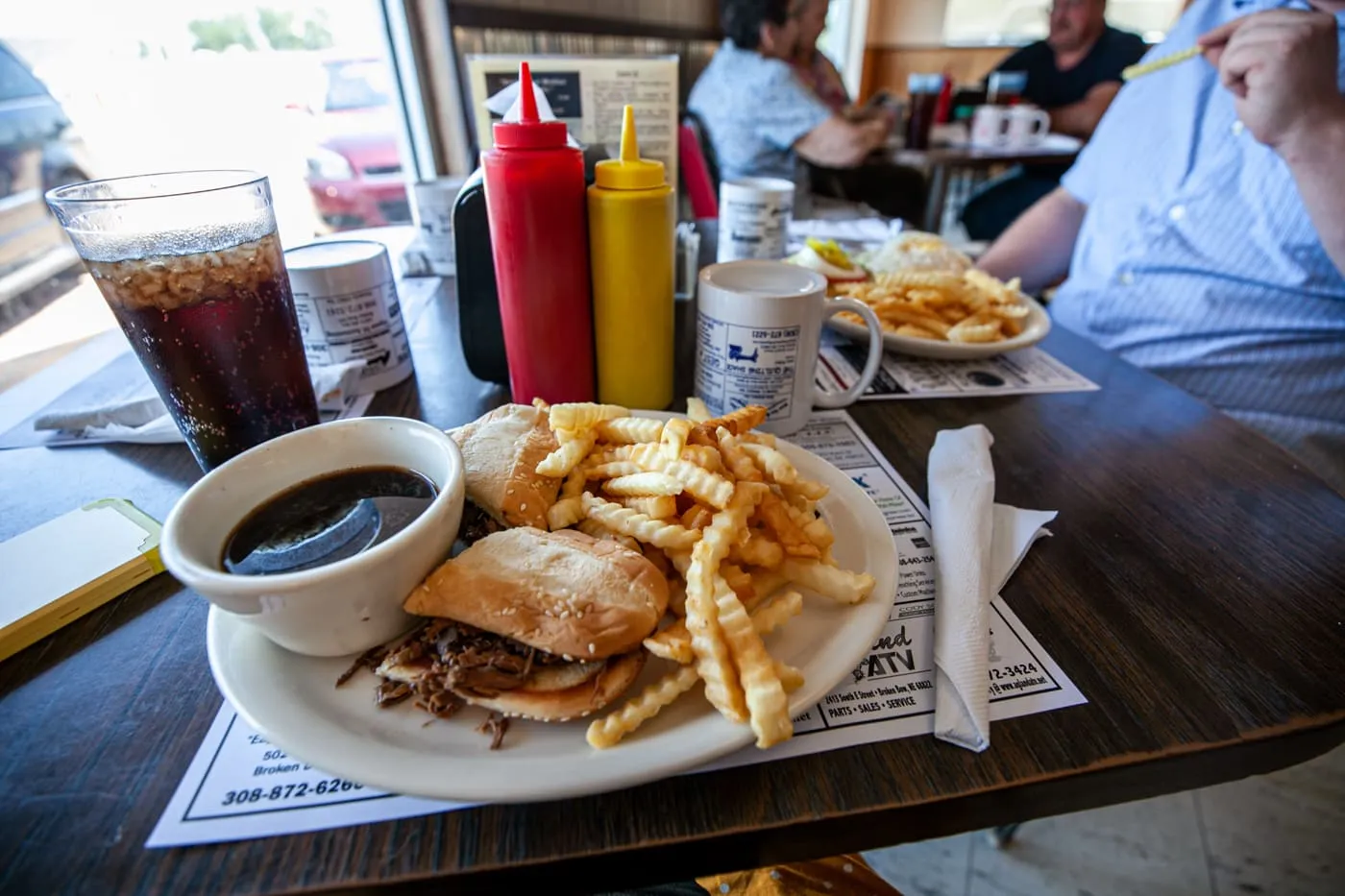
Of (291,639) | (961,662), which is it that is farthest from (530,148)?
(961,662)

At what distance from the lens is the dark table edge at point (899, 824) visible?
42 cm

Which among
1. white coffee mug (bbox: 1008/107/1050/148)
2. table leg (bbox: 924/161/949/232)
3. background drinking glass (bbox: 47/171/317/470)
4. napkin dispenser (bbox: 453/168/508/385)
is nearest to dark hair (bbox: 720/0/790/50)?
table leg (bbox: 924/161/949/232)

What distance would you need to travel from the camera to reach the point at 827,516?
0.69 meters

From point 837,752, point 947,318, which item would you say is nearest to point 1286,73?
point 947,318

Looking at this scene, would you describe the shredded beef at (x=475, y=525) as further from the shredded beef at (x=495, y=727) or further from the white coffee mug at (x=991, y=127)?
the white coffee mug at (x=991, y=127)

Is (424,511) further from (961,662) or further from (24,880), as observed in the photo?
(961,662)

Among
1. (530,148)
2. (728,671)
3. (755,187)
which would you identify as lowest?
(728,671)

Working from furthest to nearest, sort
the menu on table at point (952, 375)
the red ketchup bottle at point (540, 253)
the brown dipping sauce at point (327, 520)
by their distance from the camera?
the menu on table at point (952, 375)
the red ketchup bottle at point (540, 253)
the brown dipping sauce at point (327, 520)

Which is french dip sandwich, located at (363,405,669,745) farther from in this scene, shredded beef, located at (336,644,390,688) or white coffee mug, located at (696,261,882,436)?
white coffee mug, located at (696,261,882,436)

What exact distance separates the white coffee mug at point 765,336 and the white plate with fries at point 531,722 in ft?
1.10

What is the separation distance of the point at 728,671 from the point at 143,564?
602mm

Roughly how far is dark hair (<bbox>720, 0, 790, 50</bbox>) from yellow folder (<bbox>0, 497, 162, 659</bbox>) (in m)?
3.26

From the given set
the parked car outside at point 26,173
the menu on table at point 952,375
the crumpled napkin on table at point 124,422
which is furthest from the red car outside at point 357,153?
the menu on table at point 952,375


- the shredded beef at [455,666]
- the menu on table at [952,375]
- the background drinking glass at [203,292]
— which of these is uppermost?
the background drinking glass at [203,292]
